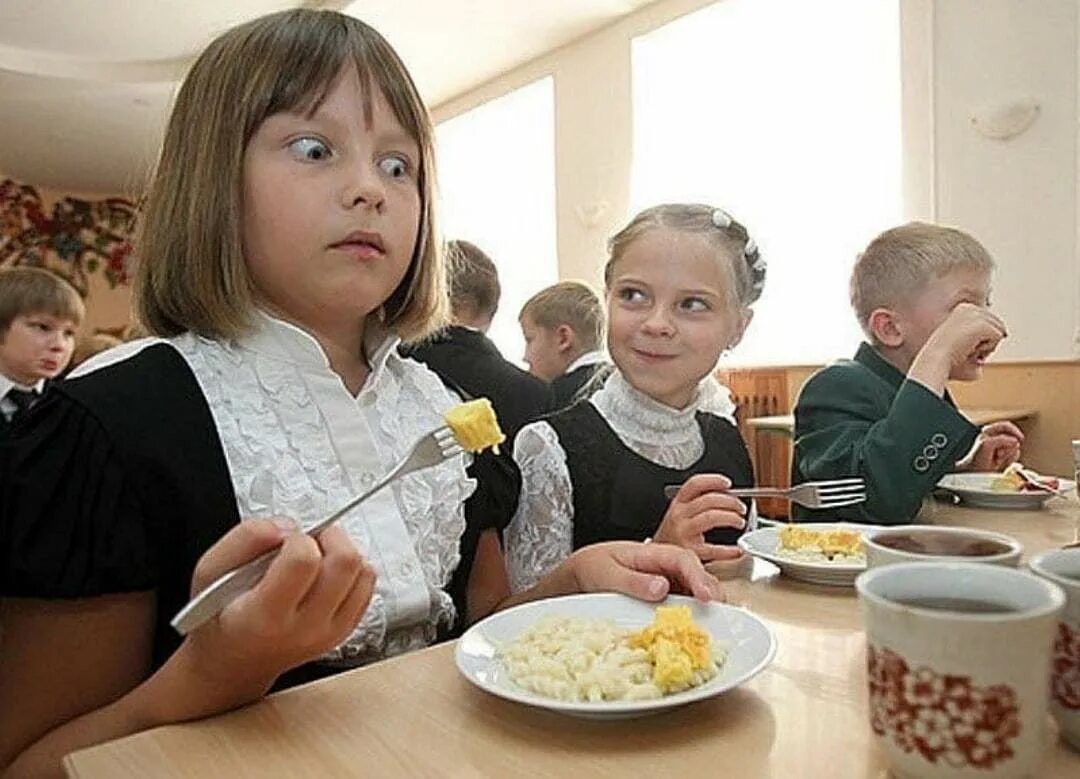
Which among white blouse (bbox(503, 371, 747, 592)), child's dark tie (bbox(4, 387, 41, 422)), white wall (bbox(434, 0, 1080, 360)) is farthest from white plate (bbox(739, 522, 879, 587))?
white wall (bbox(434, 0, 1080, 360))

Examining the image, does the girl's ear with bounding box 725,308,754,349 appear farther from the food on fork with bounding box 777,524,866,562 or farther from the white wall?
the white wall

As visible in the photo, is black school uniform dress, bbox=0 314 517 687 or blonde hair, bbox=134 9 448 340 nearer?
black school uniform dress, bbox=0 314 517 687

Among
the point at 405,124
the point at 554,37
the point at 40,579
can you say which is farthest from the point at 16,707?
the point at 554,37

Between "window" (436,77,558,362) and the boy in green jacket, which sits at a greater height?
"window" (436,77,558,362)

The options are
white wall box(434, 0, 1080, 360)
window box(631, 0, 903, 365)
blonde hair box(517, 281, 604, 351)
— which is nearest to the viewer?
blonde hair box(517, 281, 604, 351)

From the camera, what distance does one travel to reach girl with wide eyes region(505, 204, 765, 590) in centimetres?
127

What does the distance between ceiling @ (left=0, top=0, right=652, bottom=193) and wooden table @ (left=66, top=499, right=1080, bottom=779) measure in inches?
140

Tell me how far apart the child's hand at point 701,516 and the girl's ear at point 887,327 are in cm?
85

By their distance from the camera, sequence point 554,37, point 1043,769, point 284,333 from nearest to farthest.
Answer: point 1043,769 → point 284,333 → point 554,37

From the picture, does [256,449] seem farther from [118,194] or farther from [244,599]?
[118,194]

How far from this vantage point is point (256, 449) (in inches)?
30.0

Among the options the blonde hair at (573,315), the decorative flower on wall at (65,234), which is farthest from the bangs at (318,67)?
the decorative flower on wall at (65,234)

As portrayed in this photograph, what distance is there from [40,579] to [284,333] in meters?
0.28

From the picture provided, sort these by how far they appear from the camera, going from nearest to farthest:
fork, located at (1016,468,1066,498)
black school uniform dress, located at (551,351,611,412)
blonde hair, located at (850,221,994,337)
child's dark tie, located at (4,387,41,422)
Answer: fork, located at (1016,468,1066,498), blonde hair, located at (850,221,994,337), black school uniform dress, located at (551,351,611,412), child's dark tie, located at (4,387,41,422)
